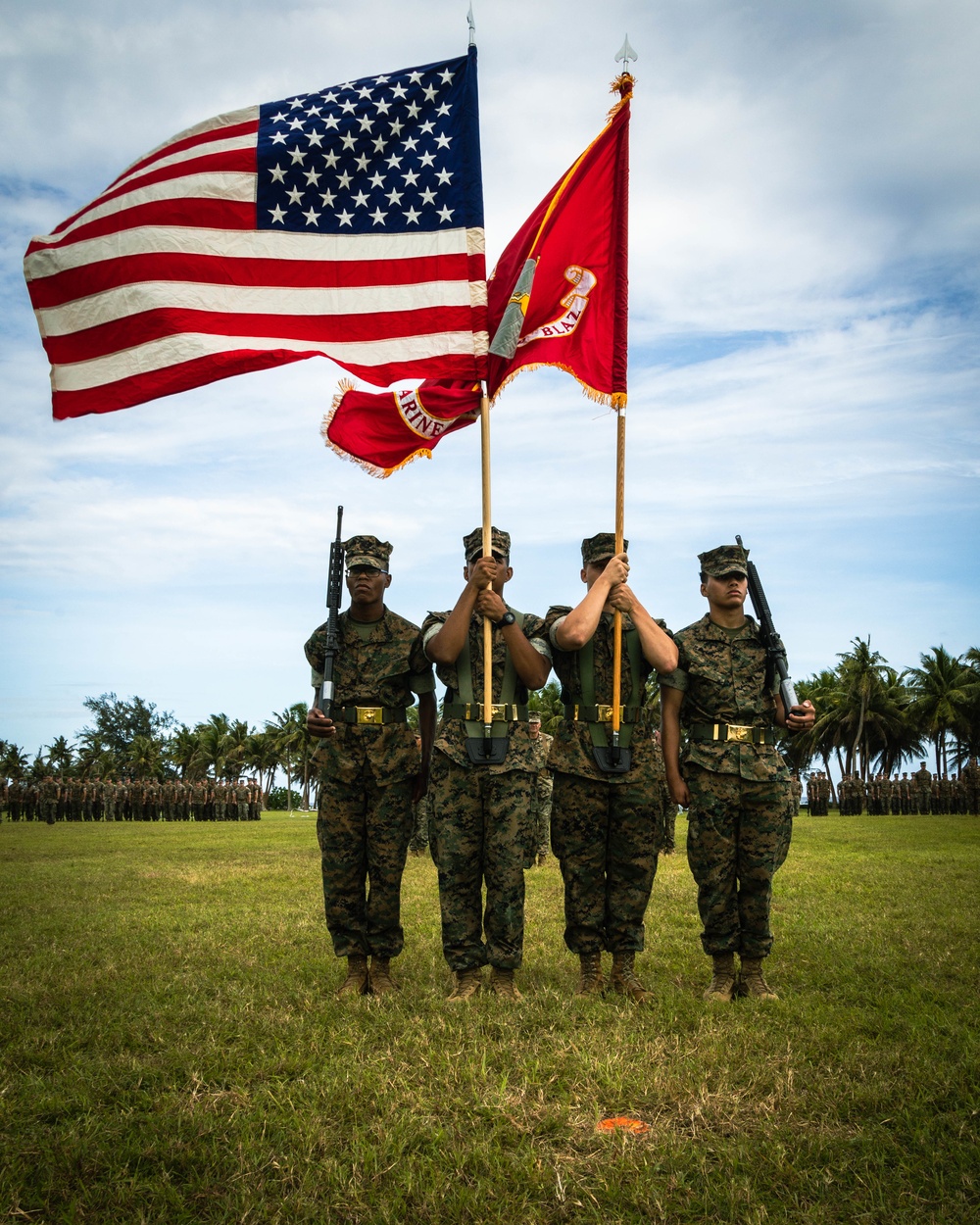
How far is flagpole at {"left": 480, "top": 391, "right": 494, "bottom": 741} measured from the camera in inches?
193

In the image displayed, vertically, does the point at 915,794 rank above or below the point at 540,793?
below

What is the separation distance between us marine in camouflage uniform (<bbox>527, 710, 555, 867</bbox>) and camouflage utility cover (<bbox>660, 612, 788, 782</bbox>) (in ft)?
2.80

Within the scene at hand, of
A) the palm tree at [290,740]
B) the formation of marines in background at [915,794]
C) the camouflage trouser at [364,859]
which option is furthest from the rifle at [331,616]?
the palm tree at [290,740]

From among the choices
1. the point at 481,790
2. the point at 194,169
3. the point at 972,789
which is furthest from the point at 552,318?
the point at 972,789

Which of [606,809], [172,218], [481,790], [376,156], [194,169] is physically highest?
[376,156]

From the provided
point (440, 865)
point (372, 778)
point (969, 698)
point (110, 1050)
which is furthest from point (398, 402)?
point (969, 698)

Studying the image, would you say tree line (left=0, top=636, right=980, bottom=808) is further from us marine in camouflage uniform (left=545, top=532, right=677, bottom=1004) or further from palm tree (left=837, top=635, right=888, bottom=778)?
us marine in camouflage uniform (left=545, top=532, right=677, bottom=1004)

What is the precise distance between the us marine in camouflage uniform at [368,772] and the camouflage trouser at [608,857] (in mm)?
923

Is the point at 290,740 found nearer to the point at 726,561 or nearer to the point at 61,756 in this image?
the point at 61,756

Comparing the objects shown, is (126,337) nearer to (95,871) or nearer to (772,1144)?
(772,1144)

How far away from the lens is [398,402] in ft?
18.0

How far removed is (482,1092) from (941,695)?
191 feet

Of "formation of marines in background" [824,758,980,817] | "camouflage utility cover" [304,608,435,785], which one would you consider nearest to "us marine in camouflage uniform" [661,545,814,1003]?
"camouflage utility cover" [304,608,435,785]

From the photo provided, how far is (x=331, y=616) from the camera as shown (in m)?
5.51
